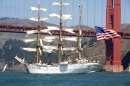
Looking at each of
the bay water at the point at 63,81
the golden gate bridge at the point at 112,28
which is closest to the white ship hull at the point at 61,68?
the bay water at the point at 63,81

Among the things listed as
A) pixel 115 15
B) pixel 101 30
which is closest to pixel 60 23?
pixel 101 30

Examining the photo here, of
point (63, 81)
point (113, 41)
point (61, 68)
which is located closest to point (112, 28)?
point (113, 41)

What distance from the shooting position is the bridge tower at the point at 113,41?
12988 cm

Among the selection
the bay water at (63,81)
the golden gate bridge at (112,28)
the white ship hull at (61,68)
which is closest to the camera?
the bay water at (63,81)

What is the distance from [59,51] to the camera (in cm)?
10888

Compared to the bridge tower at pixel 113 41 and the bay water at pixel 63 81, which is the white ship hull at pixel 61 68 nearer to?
the bay water at pixel 63 81

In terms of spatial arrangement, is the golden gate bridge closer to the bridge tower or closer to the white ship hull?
the bridge tower

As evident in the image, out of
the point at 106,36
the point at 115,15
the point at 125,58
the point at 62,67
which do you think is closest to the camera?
the point at 106,36

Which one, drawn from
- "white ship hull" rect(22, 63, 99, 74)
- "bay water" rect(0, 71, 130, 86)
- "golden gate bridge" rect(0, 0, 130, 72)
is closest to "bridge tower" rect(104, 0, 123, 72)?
"golden gate bridge" rect(0, 0, 130, 72)

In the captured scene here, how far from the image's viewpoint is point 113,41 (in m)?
132

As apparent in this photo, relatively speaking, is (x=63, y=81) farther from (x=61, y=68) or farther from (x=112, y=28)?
(x=112, y=28)

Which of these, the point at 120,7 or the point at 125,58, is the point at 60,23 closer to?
the point at 120,7

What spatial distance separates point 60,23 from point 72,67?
8.71 metres

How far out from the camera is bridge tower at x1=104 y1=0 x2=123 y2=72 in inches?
5113
